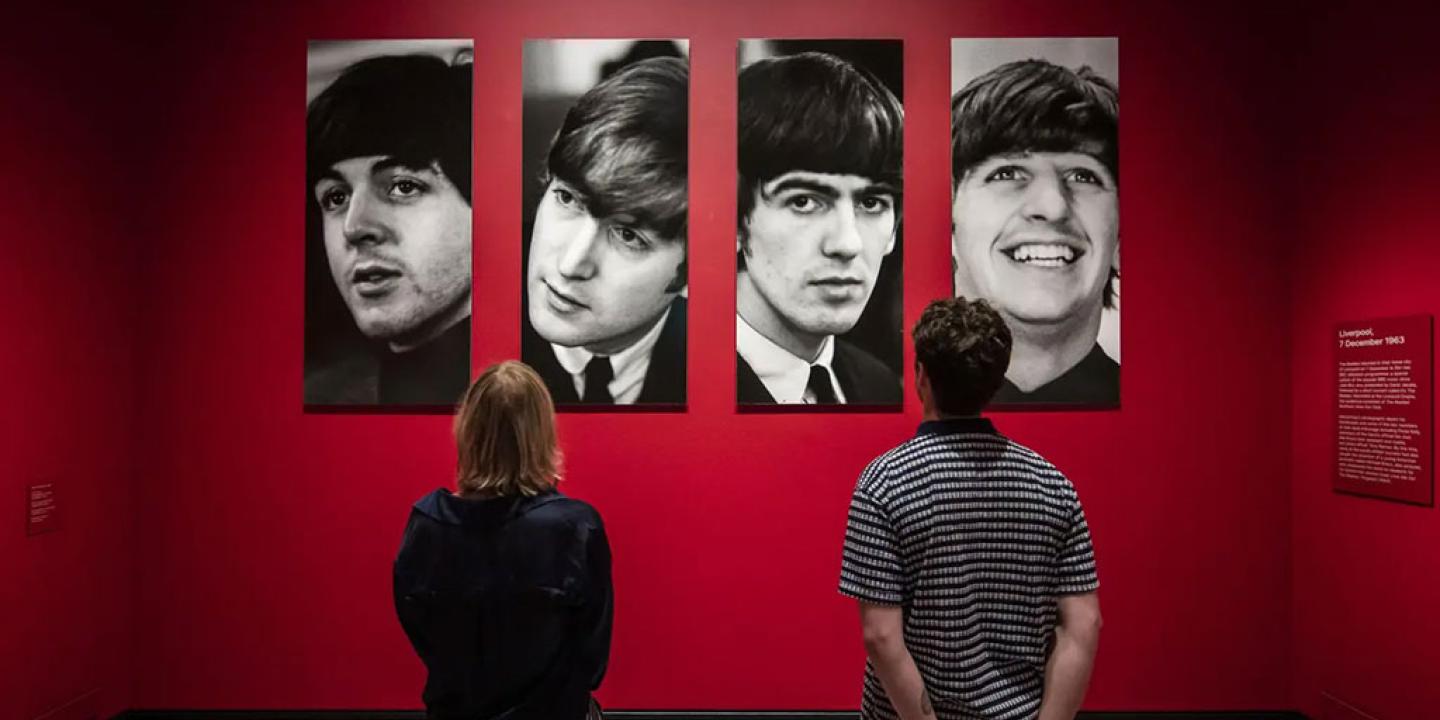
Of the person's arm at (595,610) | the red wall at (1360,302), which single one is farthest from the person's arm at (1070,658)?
the red wall at (1360,302)

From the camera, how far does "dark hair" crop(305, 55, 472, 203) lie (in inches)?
134

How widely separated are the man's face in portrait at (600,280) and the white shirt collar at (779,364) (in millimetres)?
335

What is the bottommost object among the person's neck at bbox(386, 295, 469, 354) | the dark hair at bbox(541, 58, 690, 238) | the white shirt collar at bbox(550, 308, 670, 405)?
the white shirt collar at bbox(550, 308, 670, 405)

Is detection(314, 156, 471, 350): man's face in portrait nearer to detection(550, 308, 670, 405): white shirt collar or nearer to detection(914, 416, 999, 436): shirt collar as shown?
detection(550, 308, 670, 405): white shirt collar

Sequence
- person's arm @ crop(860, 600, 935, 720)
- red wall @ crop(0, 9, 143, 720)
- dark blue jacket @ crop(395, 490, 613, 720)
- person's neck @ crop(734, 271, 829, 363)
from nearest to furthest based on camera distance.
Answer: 1. person's arm @ crop(860, 600, 935, 720)
2. dark blue jacket @ crop(395, 490, 613, 720)
3. red wall @ crop(0, 9, 143, 720)
4. person's neck @ crop(734, 271, 829, 363)

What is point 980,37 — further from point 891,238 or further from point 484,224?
point 484,224

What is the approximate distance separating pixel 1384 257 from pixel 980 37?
5.38 feet

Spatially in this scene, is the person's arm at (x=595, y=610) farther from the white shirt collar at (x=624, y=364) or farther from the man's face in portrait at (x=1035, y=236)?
the man's face in portrait at (x=1035, y=236)

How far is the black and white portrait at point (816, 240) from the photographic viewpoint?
3.35 meters

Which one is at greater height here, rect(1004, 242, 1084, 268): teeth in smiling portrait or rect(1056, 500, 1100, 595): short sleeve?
rect(1004, 242, 1084, 268): teeth in smiling portrait

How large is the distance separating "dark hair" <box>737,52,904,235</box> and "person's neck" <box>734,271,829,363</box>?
285mm

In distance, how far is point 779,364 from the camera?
336 cm

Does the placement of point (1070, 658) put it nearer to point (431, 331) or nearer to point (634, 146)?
point (634, 146)

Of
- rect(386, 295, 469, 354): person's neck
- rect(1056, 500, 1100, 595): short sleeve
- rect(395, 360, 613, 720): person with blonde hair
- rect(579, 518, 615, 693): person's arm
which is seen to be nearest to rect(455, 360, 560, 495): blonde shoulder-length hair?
rect(395, 360, 613, 720): person with blonde hair
